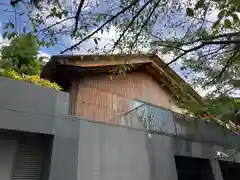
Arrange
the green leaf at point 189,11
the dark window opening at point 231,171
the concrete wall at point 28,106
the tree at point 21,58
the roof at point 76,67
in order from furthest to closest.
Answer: the dark window opening at point 231,171 < the roof at point 76,67 < the tree at point 21,58 < the concrete wall at point 28,106 < the green leaf at point 189,11

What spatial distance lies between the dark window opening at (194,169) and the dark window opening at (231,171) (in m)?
1.78

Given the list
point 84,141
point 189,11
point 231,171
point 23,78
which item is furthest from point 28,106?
point 231,171

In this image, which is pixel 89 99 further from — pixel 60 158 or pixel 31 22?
pixel 31 22

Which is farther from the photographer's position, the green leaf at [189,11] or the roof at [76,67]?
the roof at [76,67]

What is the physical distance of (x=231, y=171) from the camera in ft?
37.7

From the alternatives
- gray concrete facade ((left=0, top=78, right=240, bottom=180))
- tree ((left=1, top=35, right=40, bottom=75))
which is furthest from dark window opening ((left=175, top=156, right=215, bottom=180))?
tree ((left=1, top=35, right=40, bottom=75))

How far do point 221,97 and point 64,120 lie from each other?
2.92 meters

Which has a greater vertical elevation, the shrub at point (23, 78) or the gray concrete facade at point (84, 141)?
the shrub at point (23, 78)

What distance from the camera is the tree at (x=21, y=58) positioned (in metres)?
5.48

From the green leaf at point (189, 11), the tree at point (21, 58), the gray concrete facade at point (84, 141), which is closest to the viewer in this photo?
the green leaf at point (189, 11)

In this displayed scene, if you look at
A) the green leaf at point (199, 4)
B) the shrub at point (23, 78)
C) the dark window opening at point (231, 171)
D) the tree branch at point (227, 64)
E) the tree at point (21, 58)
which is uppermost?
the tree at point (21, 58)

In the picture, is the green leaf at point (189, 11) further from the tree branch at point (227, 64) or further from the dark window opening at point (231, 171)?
the dark window opening at point (231, 171)

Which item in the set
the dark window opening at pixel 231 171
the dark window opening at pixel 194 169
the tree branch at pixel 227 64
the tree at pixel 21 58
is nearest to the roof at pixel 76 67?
the tree at pixel 21 58

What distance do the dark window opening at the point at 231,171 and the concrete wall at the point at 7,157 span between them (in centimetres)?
800
